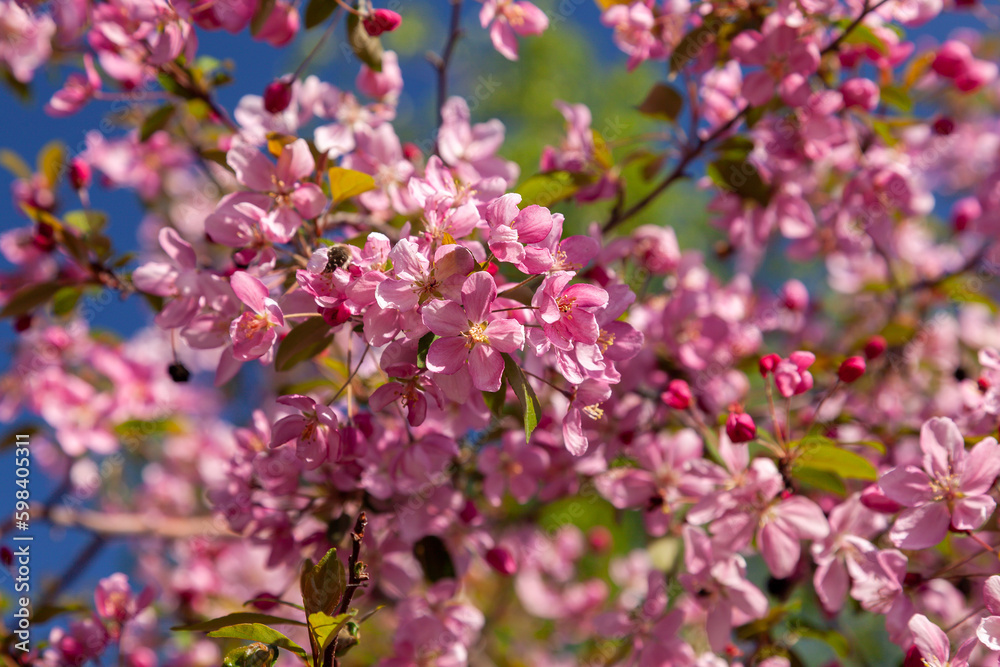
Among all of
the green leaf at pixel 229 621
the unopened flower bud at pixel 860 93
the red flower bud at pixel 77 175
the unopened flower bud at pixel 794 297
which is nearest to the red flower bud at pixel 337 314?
the green leaf at pixel 229 621

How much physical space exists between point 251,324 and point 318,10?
0.83m

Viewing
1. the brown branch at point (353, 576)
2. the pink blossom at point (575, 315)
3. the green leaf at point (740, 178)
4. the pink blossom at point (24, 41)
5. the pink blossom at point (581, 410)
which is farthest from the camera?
the pink blossom at point (24, 41)

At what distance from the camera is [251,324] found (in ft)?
3.88

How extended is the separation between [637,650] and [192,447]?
10.7 ft

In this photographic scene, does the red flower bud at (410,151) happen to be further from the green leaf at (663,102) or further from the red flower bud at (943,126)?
the red flower bud at (943,126)

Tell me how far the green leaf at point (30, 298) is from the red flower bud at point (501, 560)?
131 cm

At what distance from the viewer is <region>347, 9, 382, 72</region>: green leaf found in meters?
1.62

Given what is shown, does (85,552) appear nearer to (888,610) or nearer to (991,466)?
(888,610)

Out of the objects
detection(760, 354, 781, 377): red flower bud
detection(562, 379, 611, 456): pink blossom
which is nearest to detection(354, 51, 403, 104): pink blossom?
detection(562, 379, 611, 456): pink blossom

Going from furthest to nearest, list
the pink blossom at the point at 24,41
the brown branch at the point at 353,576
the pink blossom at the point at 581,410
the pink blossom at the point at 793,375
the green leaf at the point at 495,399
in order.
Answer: the pink blossom at the point at 24,41 < the pink blossom at the point at 793,375 < the green leaf at the point at 495,399 < the pink blossom at the point at 581,410 < the brown branch at the point at 353,576

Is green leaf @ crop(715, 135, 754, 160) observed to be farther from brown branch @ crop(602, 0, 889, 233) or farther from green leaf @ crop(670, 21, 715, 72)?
green leaf @ crop(670, 21, 715, 72)

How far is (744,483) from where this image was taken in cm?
149

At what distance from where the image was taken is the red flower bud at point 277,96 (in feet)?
5.24

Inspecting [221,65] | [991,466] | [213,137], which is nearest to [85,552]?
[213,137]
